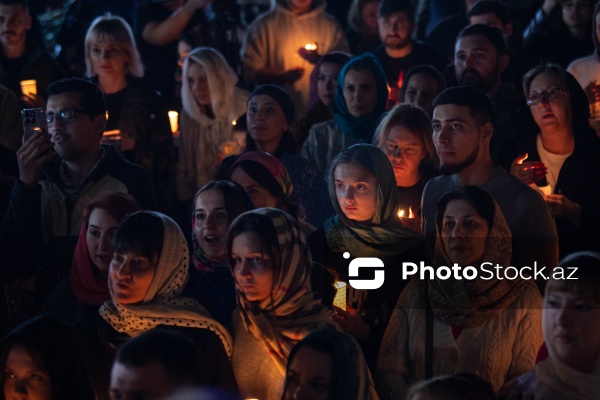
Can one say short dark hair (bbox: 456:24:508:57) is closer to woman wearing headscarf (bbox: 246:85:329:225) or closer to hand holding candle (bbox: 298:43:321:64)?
woman wearing headscarf (bbox: 246:85:329:225)

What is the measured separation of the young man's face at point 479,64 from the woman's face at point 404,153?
84 cm

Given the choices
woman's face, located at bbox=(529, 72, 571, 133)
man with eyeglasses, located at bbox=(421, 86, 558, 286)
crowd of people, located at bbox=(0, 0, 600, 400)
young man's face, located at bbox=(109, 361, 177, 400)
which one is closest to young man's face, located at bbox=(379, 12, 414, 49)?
crowd of people, located at bbox=(0, 0, 600, 400)

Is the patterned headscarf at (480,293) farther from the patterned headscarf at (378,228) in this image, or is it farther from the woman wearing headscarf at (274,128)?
the woman wearing headscarf at (274,128)

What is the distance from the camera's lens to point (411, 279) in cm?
501

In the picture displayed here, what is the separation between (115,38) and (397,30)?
178 centimetres

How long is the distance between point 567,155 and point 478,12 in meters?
1.93

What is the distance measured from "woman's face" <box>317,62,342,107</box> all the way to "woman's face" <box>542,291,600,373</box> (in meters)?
3.45

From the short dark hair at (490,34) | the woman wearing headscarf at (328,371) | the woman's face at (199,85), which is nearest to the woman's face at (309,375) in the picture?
the woman wearing headscarf at (328,371)

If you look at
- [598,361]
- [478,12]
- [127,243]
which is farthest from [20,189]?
[478,12]

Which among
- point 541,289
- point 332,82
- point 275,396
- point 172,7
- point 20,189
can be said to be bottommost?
point 275,396

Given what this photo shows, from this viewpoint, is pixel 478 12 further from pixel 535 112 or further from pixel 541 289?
pixel 541 289

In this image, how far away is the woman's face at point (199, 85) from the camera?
7.49 meters

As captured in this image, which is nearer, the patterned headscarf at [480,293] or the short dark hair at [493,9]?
the patterned headscarf at [480,293]

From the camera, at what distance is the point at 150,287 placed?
476 centimetres
